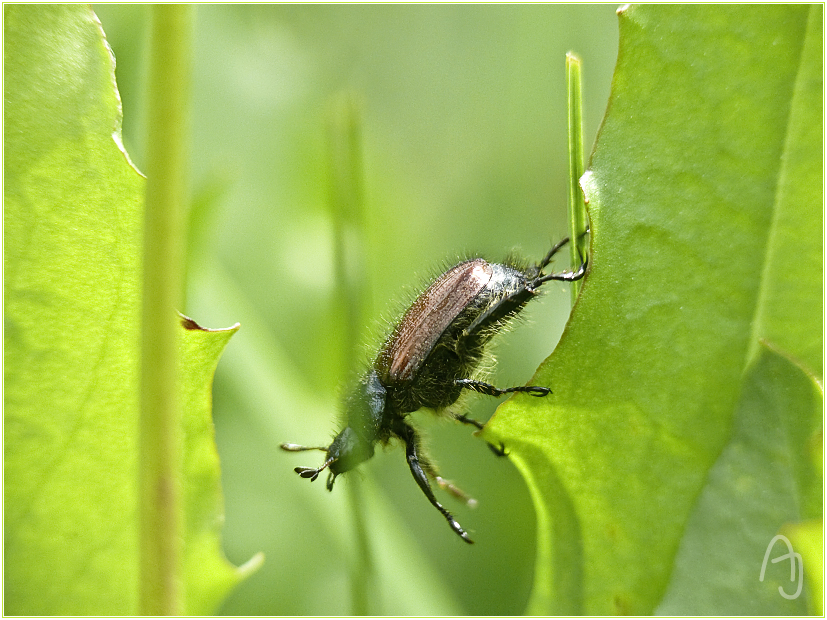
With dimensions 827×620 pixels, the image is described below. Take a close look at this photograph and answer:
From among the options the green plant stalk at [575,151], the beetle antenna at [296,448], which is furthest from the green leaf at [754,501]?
the beetle antenna at [296,448]

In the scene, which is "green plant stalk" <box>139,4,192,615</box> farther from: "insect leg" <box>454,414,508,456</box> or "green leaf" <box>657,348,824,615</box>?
"insect leg" <box>454,414,508,456</box>

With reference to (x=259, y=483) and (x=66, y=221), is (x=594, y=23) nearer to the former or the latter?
(x=259, y=483)

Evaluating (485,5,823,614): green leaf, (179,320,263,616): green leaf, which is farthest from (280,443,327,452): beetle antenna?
(485,5,823,614): green leaf

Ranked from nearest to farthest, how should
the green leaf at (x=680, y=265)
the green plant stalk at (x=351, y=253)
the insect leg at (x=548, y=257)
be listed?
1. the green leaf at (x=680, y=265)
2. the green plant stalk at (x=351, y=253)
3. the insect leg at (x=548, y=257)

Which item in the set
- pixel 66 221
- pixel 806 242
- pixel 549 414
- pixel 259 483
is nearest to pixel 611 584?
pixel 549 414

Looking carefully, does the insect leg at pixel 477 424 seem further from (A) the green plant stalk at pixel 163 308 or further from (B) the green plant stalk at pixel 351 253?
(A) the green plant stalk at pixel 163 308

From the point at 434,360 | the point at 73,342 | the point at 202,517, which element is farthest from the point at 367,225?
the point at 73,342
